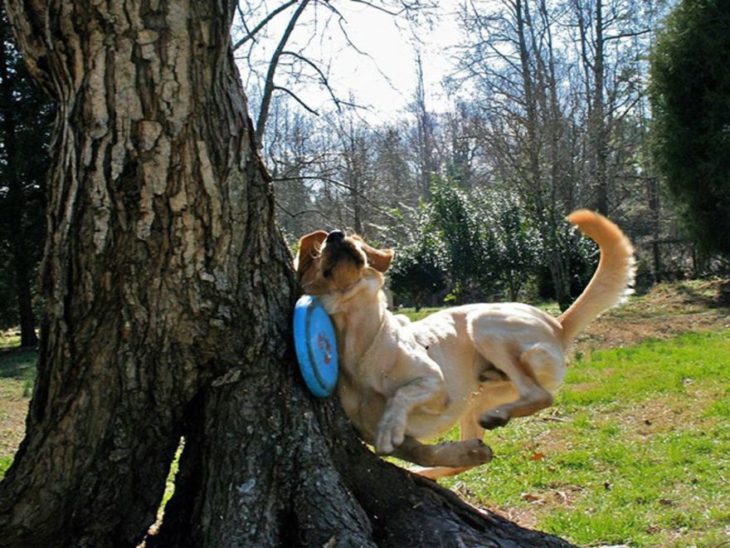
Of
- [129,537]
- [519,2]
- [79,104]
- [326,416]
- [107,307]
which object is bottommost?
[129,537]

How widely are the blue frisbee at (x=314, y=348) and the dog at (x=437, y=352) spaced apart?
0.96 ft

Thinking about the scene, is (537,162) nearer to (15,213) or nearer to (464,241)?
(464,241)

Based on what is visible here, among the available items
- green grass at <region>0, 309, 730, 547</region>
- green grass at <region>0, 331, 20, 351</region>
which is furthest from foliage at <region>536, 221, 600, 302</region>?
green grass at <region>0, 331, 20, 351</region>

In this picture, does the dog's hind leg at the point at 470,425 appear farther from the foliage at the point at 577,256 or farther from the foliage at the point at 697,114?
the foliage at the point at 577,256

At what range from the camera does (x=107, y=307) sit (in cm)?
270

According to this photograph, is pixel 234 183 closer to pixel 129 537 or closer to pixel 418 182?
pixel 129 537

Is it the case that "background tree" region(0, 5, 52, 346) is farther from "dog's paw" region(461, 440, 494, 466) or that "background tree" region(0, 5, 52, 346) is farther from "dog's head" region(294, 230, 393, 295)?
"dog's paw" region(461, 440, 494, 466)

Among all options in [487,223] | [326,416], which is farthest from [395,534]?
[487,223]

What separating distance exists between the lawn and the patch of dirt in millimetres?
1206

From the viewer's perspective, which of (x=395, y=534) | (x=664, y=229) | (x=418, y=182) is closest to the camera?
(x=395, y=534)

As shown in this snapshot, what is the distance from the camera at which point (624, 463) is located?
203 inches

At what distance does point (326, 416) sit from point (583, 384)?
18.3 ft

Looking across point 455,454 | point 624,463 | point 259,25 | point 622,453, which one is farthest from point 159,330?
point 259,25

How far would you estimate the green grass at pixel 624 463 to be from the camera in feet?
13.2
